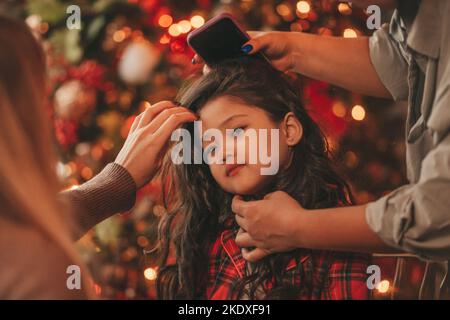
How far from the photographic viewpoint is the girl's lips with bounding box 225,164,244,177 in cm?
143

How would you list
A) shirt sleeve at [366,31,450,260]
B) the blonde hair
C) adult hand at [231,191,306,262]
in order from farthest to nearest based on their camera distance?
adult hand at [231,191,306,262] → shirt sleeve at [366,31,450,260] → the blonde hair

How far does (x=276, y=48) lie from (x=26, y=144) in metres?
0.58

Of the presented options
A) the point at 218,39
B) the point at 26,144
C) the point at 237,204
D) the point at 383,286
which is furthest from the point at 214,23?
the point at 383,286

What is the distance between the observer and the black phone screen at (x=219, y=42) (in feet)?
4.63

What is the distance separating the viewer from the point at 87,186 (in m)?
1.49

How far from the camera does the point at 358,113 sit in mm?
1494

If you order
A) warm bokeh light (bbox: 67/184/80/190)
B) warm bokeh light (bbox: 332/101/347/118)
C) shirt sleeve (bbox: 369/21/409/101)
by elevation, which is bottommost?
warm bokeh light (bbox: 67/184/80/190)

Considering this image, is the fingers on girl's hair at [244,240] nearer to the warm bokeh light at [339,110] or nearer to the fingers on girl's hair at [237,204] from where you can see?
the fingers on girl's hair at [237,204]

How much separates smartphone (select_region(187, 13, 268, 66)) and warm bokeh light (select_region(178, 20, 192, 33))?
0.08m

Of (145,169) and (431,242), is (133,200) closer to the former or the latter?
(145,169)

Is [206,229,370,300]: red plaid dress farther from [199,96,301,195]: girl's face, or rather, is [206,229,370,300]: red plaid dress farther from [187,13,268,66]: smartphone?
[187,13,268,66]: smartphone

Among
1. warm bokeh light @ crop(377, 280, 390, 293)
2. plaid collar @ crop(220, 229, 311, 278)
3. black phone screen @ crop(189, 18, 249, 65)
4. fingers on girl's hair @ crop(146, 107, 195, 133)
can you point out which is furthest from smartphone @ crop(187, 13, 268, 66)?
warm bokeh light @ crop(377, 280, 390, 293)

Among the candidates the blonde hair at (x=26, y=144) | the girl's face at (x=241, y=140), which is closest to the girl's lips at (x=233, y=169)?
the girl's face at (x=241, y=140)

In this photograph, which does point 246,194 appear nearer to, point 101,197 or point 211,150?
point 211,150
